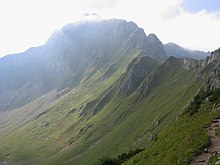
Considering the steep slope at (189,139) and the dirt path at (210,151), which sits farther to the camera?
the steep slope at (189,139)

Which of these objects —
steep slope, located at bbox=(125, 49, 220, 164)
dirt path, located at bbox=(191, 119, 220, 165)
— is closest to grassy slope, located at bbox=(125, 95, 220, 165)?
steep slope, located at bbox=(125, 49, 220, 164)

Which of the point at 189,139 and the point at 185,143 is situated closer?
the point at 185,143

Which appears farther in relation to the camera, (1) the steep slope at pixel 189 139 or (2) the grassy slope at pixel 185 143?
(1) the steep slope at pixel 189 139

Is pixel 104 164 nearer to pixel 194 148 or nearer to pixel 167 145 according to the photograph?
pixel 167 145

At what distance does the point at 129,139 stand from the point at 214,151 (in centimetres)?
15750

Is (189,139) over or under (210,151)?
under

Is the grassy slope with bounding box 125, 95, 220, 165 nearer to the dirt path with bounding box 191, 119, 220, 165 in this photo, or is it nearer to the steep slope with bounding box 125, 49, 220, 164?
the steep slope with bounding box 125, 49, 220, 164

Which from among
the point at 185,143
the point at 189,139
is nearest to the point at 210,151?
the point at 185,143

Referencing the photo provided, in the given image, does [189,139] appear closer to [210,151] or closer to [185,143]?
[185,143]

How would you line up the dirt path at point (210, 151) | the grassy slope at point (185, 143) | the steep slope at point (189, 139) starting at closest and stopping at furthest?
the dirt path at point (210, 151) < the grassy slope at point (185, 143) < the steep slope at point (189, 139)

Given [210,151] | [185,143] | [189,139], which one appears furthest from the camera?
[189,139]

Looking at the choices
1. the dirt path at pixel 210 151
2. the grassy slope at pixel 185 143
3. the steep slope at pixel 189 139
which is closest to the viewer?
the dirt path at pixel 210 151

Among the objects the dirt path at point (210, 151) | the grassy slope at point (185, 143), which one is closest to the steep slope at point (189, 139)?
the grassy slope at point (185, 143)

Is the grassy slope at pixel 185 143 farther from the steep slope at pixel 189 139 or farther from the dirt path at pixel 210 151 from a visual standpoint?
the dirt path at pixel 210 151
